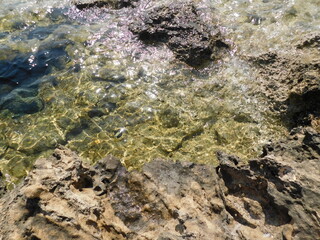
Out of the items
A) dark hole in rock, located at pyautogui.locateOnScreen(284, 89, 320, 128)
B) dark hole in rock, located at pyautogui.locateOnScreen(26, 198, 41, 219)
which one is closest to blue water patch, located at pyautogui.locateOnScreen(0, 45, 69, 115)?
dark hole in rock, located at pyautogui.locateOnScreen(26, 198, 41, 219)

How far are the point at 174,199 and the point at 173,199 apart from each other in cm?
1

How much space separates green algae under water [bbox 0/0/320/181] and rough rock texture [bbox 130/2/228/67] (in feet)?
0.92

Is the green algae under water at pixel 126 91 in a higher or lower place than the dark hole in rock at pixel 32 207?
lower

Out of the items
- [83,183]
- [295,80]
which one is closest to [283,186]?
[83,183]

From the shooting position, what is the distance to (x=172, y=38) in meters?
8.26

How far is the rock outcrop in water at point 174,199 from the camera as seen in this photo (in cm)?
345

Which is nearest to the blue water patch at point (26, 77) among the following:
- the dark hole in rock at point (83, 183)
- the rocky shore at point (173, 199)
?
the rocky shore at point (173, 199)

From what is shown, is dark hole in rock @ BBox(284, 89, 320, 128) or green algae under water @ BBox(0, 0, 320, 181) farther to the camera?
green algae under water @ BBox(0, 0, 320, 181)

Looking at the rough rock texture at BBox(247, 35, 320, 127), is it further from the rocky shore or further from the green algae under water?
the rocky shore

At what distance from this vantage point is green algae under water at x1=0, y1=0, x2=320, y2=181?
20.3ft

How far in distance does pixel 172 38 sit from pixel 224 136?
11.3ft

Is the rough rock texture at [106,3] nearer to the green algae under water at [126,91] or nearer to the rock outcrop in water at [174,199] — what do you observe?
the green algae under water at [126,91]

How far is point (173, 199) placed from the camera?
4.11 meters

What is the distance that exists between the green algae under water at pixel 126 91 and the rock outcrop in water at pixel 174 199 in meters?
1.51
